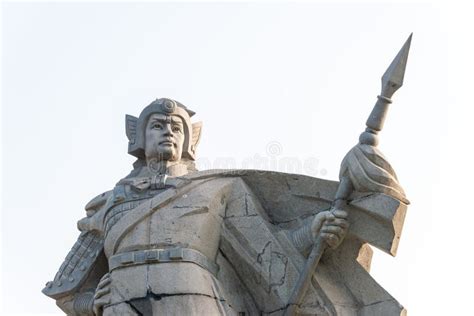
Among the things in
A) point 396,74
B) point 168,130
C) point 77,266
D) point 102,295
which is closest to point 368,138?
point 396,74

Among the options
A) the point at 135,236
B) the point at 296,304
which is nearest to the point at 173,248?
the point at 135,236

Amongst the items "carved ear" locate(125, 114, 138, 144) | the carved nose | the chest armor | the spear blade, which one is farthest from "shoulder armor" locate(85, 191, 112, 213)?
the spear blade

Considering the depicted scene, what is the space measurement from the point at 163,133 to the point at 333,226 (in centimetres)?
240

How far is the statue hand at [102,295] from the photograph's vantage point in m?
14.5

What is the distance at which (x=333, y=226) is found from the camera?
14.2 m

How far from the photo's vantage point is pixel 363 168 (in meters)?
14.2

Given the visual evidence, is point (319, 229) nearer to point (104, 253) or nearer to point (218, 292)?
point (218, 292)

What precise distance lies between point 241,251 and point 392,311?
5.59ft

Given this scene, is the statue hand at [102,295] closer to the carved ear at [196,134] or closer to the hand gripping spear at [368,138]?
the hand gripping spear at [368,138]

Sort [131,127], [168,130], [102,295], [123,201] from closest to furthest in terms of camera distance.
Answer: [102,295], [123,201], [168,130], [131,127]

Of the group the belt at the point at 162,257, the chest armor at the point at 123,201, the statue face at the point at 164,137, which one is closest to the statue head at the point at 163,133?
the statue face at the point at 164,137

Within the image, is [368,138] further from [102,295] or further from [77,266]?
[77,266]

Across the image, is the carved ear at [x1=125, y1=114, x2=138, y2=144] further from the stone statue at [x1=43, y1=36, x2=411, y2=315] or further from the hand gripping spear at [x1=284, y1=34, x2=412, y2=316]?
the hand gripping spear at [x1=284, y1=34, x2=412, y2=316]

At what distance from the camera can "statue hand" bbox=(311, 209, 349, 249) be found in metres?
14.2
